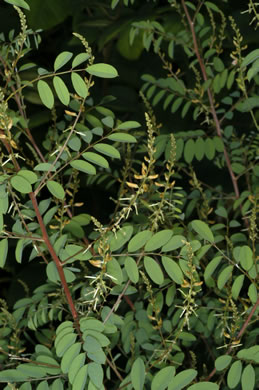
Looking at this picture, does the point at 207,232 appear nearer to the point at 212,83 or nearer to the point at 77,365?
the point at 77,365

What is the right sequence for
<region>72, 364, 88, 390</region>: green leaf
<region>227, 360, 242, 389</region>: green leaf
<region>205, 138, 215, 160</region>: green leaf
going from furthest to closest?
<region>205, 138, 215, 160</region>: green leaf
<region>227, 360, 242, 389</region>: green leaf
<region>72, 364, 88, 390</region>: green leaf

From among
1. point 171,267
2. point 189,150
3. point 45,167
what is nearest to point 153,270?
point 171,267

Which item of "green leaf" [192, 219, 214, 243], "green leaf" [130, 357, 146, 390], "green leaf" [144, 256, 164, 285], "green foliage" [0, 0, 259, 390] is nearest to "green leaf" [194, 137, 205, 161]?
"green foliage" [0, 0, 259, 390]

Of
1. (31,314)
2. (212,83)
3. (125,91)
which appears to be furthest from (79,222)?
(125,91)

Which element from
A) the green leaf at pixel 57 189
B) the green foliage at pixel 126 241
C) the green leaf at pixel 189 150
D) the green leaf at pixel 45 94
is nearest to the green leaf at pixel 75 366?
the green foliage at pixel 126 241

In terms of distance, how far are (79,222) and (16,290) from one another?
871 millimetres

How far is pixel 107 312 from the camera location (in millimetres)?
1021

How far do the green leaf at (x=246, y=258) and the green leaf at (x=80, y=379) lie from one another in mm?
317

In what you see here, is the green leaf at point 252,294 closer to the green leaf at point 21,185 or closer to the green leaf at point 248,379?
the green leaf at point 248,379

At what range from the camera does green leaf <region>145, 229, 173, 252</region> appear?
0.97 m

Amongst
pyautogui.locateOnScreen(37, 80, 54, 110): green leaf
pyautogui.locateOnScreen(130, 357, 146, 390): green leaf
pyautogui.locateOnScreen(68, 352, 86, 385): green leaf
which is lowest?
pyautogui.locateOnScreen(130, 357, 146, 390): green leaf

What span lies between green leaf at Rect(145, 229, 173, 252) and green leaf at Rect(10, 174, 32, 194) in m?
0.21

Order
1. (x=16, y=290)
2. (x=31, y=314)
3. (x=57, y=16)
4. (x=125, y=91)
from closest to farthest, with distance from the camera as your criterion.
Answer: (x=31, y=314), (x=57, y=16), (x=16, y=290), (x=125, y=91)

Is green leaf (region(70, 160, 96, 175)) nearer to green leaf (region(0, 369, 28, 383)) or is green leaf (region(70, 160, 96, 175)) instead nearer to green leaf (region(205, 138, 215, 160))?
green leaf (region(0, 369, 28, 383))
